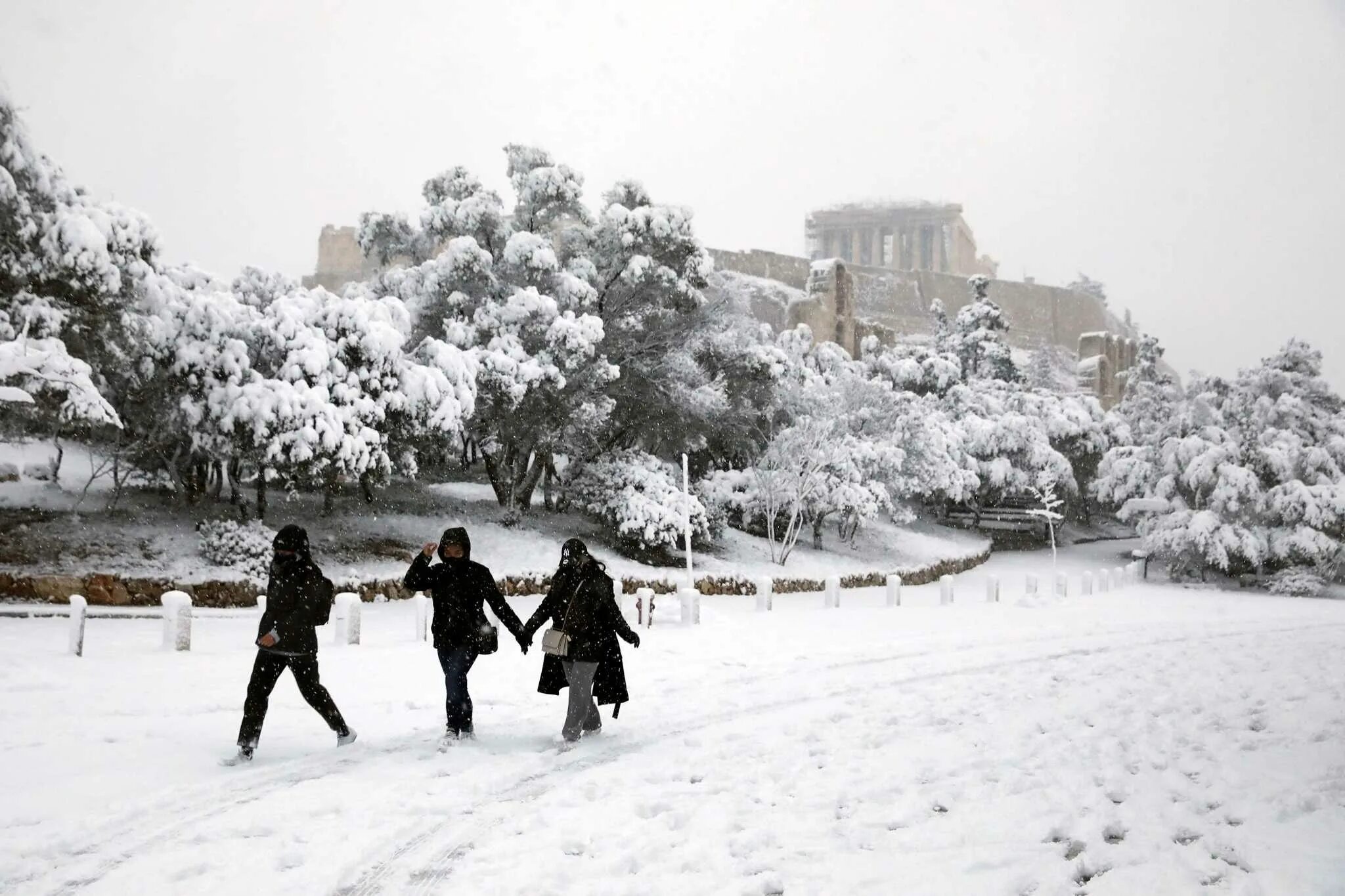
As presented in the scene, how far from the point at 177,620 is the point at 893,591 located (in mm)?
13441

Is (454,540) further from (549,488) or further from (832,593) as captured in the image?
(549,488)

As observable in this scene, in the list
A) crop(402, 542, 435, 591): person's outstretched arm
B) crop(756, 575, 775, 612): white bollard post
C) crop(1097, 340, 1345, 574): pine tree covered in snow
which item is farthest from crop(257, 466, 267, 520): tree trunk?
crop(1097, 340, 1345, 574): pine tree covered in snow

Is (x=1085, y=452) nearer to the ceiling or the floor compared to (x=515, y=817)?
nearer to the ceiling

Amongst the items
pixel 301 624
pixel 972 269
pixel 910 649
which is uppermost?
pixel 972 269

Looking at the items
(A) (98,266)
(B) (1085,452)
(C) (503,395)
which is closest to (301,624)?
(A) (98,266)

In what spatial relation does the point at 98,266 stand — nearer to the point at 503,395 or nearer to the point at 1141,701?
the point at 503,395

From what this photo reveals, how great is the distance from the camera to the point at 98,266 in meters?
13.7

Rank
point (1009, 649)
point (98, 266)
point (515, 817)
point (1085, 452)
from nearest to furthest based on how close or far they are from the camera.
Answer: point (515, 817)
point (1009, 649)
point (98, 266)
point (1085, 452)

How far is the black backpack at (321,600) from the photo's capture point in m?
5.92

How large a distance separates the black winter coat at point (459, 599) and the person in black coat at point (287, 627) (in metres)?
0.64

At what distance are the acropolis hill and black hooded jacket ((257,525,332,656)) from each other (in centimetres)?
3762

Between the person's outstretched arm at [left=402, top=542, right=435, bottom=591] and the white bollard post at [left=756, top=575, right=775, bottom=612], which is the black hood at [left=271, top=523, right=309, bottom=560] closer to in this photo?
the person's outstretched arm at [left=402, top=542, right=435, bottom=591]

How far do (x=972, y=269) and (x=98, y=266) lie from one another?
3417 inches

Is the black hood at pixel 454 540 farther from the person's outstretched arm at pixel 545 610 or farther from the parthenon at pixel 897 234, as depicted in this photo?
the parthenon at pixel 897 234
